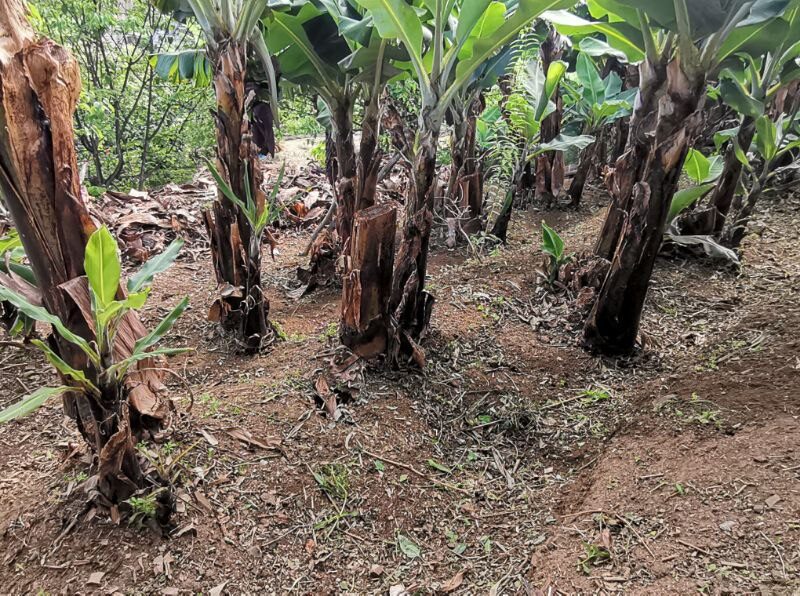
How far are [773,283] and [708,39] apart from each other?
1736 millimetres

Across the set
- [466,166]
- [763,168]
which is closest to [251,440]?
[466,166]

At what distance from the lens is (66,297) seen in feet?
4.43

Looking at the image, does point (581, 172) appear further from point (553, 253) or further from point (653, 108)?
point (653, 108)

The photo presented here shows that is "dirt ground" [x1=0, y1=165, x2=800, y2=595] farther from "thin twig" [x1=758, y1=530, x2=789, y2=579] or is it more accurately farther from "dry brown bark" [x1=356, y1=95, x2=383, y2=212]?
"dry brown bark" [x1=356, y1=95, x2=383, y2=212]

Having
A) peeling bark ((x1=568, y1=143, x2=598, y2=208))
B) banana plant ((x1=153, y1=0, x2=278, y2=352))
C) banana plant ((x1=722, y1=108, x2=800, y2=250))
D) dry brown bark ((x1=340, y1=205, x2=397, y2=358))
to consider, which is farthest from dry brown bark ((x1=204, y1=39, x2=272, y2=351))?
peeling bark ((x1=568, y1=143, x2=598, y2=208))

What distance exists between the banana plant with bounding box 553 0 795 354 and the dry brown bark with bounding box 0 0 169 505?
82.1 inches

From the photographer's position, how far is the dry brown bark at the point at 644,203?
6.69 ft

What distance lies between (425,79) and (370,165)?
105cm

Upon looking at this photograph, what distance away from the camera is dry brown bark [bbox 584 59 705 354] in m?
2.04

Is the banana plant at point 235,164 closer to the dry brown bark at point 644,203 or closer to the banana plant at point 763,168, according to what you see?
the dry brown bark at point 644,203

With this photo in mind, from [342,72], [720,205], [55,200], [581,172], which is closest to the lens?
[55,200]

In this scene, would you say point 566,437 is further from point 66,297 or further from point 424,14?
point 424,14

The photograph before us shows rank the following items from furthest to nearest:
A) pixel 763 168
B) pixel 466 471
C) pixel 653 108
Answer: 1. pixel 763 168
2. pixel 653 108
3. pixel 466 471

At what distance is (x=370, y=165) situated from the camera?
311 cm
